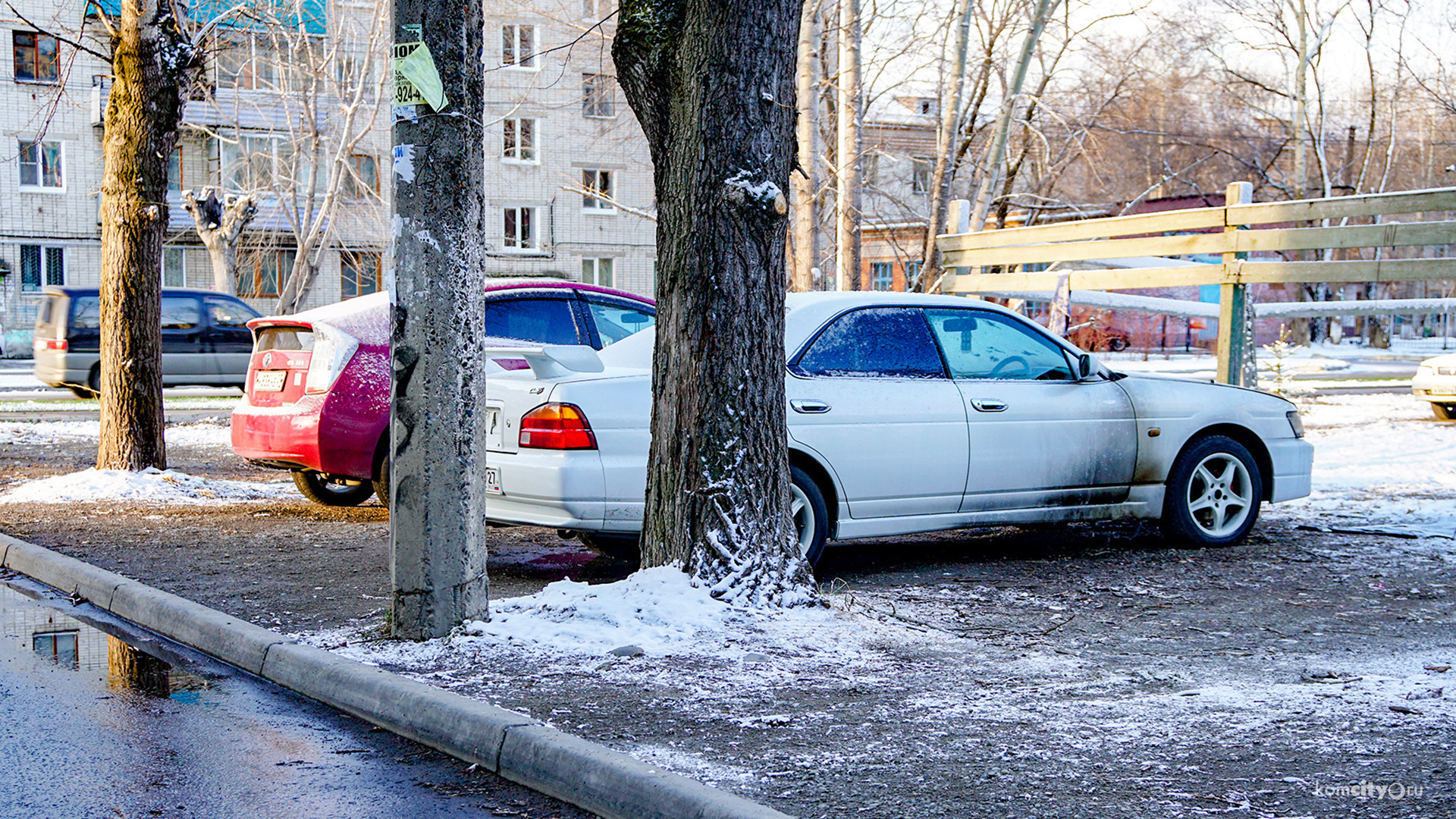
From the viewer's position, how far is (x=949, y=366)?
25.7ft

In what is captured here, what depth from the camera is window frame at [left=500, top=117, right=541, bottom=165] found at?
4453cm

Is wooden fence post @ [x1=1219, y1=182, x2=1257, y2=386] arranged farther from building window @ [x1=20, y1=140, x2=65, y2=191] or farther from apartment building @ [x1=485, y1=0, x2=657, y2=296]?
building window @ [x1=20, y1=140, x2=65, y2=191]

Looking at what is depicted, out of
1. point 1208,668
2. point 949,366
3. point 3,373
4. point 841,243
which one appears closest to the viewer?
point 1208,668

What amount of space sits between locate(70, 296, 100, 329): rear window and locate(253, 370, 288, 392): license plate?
13100 mm

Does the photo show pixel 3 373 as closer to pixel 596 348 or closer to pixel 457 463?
pixel 596 348

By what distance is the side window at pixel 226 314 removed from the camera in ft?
75.2

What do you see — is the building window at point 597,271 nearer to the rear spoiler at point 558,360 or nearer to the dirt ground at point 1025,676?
the dirt ground at point 1025,676

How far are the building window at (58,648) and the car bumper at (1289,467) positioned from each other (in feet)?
22.4

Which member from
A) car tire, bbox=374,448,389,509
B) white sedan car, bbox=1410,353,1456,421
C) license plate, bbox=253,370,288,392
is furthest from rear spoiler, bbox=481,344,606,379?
white sedan car, bbox=1410,353,1456,421

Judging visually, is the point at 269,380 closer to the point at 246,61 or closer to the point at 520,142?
the point at 246,61

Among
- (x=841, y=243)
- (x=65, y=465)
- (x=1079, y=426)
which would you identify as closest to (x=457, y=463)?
(x=1079, y=426)

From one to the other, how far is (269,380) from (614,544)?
10.2 ft

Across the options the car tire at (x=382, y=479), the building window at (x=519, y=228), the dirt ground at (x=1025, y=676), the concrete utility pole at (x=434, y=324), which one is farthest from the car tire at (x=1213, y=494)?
the building window at (x=519, y=228)

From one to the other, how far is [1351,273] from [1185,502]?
210 inches
